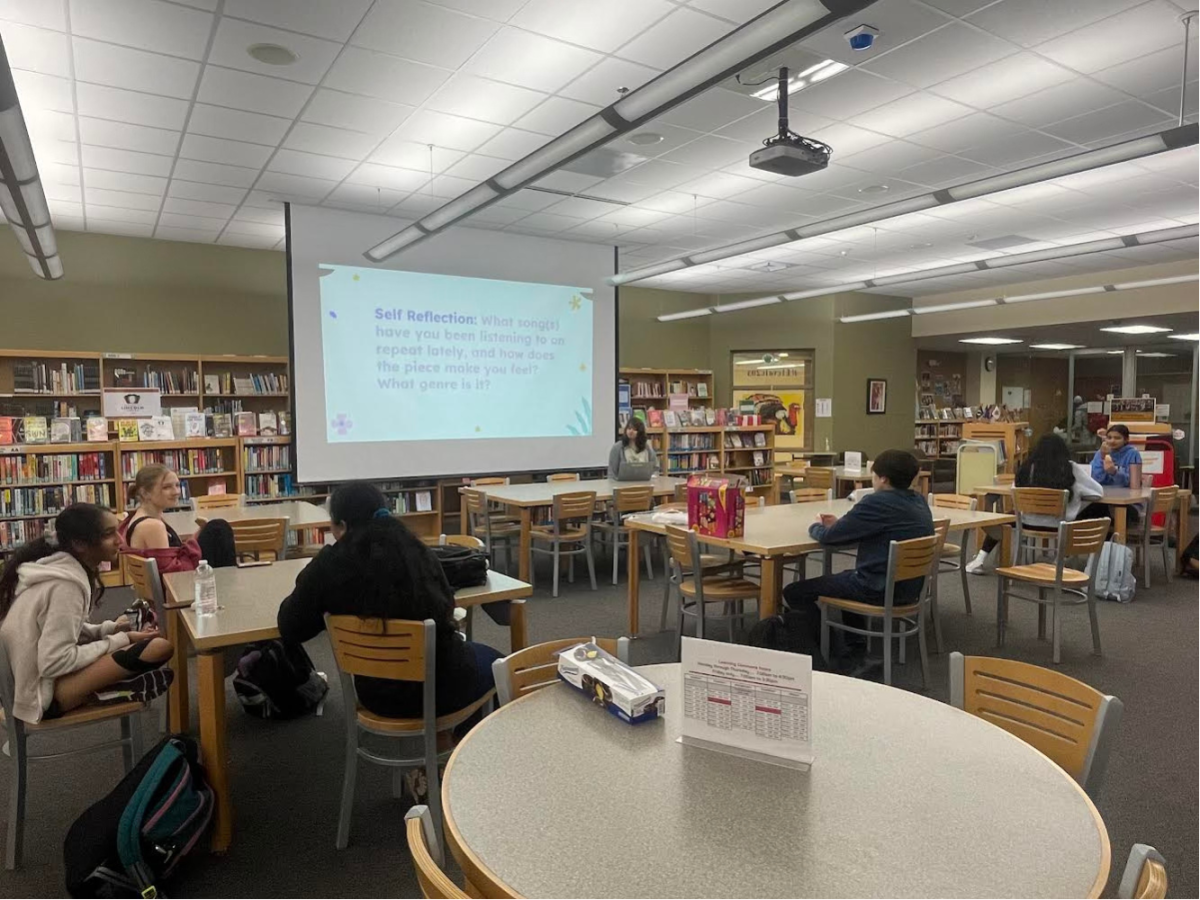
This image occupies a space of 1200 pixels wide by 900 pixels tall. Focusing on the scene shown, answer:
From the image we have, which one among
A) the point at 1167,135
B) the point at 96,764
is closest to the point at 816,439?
the point at 1167,135

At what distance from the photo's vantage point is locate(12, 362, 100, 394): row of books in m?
7.23

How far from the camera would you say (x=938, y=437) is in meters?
13.8

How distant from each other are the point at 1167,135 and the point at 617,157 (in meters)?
3.43

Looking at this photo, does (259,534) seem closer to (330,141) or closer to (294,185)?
(330,141)

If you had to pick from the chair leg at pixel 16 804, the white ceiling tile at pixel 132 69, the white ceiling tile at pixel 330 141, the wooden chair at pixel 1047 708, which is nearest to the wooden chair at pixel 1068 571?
the wooden chair at pixel 1047 708

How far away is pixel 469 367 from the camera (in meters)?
7.88

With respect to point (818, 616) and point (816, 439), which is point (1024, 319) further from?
point (818, 616)

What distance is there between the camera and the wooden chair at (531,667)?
81.4 inches

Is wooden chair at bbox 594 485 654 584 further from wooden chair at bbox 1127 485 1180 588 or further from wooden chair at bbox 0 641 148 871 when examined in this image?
wooden chair at bbox 1127 485 1180 588

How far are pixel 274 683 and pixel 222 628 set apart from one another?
124cm

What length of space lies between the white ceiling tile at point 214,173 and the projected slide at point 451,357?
3.69 feet

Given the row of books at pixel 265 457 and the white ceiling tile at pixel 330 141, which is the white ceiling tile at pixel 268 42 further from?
the row of books at pixel 265 457

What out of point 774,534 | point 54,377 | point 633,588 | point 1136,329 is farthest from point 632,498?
point 1136,329

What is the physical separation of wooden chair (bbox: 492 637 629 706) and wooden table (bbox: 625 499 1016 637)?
5.94 feet
